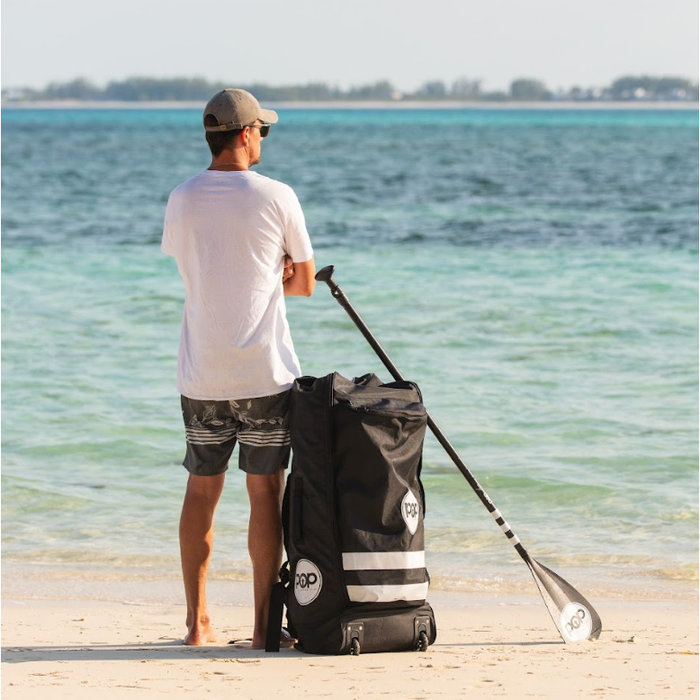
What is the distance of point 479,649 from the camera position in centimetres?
360

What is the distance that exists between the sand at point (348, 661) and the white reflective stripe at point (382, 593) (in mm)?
167

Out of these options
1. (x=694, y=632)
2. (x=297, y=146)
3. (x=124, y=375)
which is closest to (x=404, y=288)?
(x=124, y=375)

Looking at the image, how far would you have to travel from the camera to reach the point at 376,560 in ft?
11.1

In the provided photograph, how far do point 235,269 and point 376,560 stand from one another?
92 cm

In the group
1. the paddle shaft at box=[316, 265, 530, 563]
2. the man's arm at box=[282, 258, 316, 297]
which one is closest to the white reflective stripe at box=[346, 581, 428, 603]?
the paddle shaft at box=[316, 265, 530, 563]

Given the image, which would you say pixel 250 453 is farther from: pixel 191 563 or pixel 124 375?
pixel 124 375

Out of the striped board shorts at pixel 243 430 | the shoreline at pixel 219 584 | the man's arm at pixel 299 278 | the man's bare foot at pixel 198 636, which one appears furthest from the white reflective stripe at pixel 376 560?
the shoreline at pixel 219 584

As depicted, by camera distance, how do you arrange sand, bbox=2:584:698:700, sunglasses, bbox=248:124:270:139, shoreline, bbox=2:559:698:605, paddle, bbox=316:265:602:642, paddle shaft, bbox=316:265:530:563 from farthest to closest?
1. shoreline, bbox=2:559:698:605
2. paddle, bbox=316:265:602:642
3. paddle shaft, bbox=316:265:530:563
4. sunglasses, bbox=248:124:270:139
5. sand, bbox=2:584:698:700

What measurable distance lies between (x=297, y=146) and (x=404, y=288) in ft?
128

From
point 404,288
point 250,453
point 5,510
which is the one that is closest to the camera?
point 250,453

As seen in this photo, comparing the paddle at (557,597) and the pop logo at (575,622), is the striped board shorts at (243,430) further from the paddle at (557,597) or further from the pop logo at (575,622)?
the pop logo at (575,622)

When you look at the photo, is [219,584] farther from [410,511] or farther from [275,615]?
[410,511]

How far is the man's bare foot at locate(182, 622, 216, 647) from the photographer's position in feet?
11.8

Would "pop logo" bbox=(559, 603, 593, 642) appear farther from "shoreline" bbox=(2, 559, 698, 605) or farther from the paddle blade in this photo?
"shoreline" bbox=(2, 559, 698, 605)
